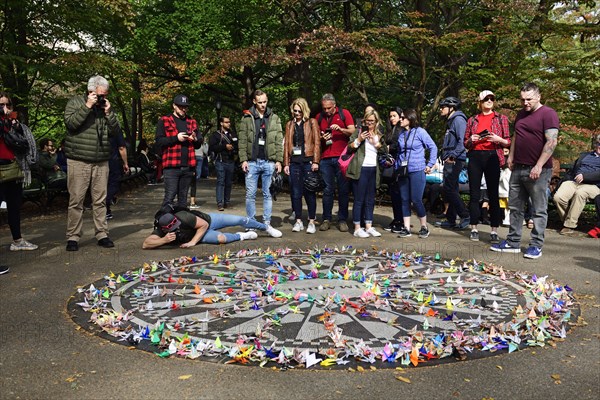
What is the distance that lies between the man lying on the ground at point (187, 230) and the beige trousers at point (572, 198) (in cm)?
509

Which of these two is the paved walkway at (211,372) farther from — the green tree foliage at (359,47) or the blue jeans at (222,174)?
the blue jeans at (222,174)

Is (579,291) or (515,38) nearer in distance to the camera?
(579,291)

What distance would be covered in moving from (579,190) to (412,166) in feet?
9.78

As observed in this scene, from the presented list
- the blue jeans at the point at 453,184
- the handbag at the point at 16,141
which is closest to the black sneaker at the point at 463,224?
the blue jeans at the point at 453,184

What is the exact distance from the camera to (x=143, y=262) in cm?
673

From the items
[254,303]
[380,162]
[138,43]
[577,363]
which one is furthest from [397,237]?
[138,43]

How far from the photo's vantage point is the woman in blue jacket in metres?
8.70

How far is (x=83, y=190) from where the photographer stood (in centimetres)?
743

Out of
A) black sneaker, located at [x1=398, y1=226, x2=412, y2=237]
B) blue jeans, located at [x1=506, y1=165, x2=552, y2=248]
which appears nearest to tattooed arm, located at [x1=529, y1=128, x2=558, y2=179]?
blue jeans, located at [x1=506, y1=165, x2=552, y2=248]

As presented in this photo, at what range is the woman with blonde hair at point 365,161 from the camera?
336 inches

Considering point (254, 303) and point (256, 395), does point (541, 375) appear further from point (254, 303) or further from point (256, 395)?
point (254, 303)

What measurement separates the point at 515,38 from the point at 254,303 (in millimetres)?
10834

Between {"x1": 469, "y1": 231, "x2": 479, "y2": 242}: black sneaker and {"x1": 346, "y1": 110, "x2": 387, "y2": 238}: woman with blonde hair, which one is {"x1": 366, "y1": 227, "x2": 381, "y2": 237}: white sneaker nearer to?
{"x1": 346, "y1": 110, "x2": 387, "y2": 238}: woman with blonde hair

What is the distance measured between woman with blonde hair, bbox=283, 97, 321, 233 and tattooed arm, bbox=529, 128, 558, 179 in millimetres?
3156
